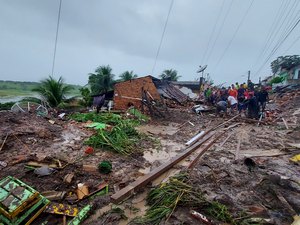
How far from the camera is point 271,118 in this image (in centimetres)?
1028

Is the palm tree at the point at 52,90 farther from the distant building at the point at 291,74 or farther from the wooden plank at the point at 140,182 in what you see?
the distant building at the point at 291,74

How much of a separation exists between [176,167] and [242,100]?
906 cm

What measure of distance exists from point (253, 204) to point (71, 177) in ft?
10.7

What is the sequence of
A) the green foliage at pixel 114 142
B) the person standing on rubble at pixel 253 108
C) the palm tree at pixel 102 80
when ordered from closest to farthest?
the green foliage at pixel 114 142 → the person standing on rubble at pixel 253 108 → the palm tree at pixel 102 80

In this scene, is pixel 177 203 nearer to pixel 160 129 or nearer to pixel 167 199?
pixel 167 199

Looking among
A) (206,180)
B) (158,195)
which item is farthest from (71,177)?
(206,180)

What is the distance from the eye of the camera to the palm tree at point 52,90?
15211 millimetres

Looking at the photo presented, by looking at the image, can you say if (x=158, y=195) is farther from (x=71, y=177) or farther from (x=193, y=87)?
(x=193, y=87)

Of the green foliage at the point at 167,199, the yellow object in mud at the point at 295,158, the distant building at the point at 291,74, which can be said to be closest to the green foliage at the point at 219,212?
the green foliage at the point at 167,199

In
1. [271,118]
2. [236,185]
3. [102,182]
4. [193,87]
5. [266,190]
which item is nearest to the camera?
[266,190]

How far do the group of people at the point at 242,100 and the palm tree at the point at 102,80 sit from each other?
38.3 feet

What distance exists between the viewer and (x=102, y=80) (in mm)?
21375

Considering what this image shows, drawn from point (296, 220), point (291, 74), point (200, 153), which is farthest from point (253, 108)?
point (291, 74)

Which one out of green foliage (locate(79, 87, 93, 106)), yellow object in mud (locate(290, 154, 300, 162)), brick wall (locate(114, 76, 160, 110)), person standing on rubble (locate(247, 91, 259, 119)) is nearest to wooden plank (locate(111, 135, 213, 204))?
yellow object in mud (locate(290, 154, 300, 162))
